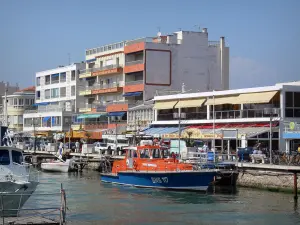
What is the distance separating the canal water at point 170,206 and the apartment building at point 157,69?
34457 millimetres

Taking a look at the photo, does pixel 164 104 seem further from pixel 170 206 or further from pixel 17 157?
pixel 17 157

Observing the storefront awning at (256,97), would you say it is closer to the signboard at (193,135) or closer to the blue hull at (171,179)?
the signboard at (193,135)

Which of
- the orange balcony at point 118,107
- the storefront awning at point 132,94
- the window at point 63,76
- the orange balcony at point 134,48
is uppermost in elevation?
the orange balcony at point 134,48

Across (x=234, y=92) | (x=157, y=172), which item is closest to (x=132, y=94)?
(x=234, y=92)

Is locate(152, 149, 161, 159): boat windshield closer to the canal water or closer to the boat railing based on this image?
the canal water

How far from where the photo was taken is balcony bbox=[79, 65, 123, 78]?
89000 millimetres

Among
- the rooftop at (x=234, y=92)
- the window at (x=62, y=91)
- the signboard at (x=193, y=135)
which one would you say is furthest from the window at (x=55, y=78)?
the signboard at (x=193, y=135)

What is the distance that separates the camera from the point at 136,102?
85312 millimetres

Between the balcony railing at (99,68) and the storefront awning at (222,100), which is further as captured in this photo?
the balcony railing at (99,68)

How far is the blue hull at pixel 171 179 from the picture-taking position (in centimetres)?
4556

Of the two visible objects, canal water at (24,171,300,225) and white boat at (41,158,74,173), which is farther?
white boat at (41,158,74,173)

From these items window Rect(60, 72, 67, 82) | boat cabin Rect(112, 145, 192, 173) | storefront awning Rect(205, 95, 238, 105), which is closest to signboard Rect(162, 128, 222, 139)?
storefront awning Rect(205, 95, 238, 105)

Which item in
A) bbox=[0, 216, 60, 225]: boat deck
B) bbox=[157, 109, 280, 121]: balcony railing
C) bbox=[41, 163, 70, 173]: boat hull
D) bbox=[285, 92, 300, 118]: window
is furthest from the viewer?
bbox=[41, 163, 70, 173]: boat hull

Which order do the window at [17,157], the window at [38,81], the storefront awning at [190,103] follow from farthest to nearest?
1. the window at [38,81]
2. the storefront awning at [190,103]
3. the window at [17,157]
